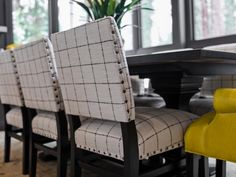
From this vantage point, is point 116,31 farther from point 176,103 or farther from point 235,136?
point 176,103

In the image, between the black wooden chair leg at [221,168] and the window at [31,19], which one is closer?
the black wooden chair leg at [221,168]

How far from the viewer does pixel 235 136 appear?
89 centimetres

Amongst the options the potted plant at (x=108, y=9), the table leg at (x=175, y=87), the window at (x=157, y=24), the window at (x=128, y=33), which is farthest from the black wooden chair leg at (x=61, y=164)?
the window at (x=128, y=33)

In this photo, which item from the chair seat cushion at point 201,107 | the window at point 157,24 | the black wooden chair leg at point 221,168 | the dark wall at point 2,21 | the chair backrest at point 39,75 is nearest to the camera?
the black wooden chair leg at point 221,168

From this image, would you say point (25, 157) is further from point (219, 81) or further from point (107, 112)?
point (219, 81)

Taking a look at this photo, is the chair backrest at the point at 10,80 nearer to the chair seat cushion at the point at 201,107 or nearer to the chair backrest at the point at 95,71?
the chair backrest at the point at 95,71

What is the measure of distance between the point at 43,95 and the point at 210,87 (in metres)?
1.21

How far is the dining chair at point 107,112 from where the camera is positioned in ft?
3.06

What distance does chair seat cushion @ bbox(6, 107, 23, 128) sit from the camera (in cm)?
191

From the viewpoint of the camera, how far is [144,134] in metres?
0.99

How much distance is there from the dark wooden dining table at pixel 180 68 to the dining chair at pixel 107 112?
7.9 inches

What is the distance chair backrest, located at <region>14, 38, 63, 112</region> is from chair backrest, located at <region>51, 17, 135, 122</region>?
197mm

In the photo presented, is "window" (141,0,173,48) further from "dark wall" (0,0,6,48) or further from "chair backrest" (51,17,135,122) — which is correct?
"chair backrest" (51,17,135,122)

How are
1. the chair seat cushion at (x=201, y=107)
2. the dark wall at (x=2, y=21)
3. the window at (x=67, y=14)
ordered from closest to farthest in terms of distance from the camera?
the chair seat cushion at (x=201, y=107) < the dark wall at (x=2, y=21) < the window at (x=67, y=14)
